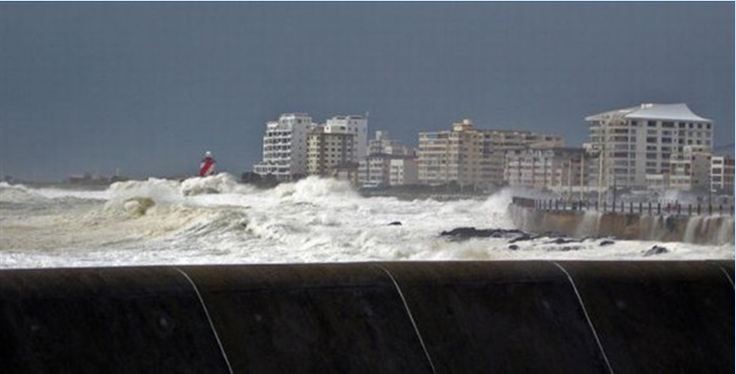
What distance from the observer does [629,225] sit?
6289mm

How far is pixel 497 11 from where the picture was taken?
5.98m

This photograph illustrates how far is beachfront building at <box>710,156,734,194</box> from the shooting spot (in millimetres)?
6113

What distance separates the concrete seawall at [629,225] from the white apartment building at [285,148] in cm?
108

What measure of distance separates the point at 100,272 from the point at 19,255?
194 centimetres

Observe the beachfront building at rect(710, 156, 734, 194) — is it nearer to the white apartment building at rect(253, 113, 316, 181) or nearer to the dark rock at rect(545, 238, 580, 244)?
the dark rock at rect(545, 238, 580, 244)

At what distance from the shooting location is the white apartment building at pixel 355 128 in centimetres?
588

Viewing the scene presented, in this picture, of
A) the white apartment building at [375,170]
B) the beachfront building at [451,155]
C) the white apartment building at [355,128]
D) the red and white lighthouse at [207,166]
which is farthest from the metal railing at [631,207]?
the red and white lighthouse at [207,166]

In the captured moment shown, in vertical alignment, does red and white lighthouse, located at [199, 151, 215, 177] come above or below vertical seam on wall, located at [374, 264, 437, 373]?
above

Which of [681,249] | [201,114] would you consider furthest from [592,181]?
[201,114]

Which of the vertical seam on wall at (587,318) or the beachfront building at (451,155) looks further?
the beachfront building at (451,155)

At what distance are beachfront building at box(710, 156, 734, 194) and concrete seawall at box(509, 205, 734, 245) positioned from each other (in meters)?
0.17

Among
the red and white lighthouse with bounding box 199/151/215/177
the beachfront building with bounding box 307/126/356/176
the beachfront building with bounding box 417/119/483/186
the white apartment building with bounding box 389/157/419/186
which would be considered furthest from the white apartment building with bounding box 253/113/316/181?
the beachfront building with bounding box 417/119/483/186

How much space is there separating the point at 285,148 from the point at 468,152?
878 mm

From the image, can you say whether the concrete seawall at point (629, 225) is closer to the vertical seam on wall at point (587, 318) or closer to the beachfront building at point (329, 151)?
the beachfront building at point (329, 151)
